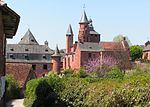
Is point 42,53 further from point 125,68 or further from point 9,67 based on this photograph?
point 9,67

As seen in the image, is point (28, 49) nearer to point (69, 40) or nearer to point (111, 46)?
point (69, 40)

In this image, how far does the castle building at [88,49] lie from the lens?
306 ft

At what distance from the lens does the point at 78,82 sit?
26000 millimetres

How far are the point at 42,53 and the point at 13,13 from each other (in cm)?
7771

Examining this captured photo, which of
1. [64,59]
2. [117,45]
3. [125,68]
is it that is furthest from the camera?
[64,59]

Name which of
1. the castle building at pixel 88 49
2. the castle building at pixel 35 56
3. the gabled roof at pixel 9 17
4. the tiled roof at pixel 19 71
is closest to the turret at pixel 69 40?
the castle building at pixel 88 49

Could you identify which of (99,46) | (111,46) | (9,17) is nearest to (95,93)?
(9,17)

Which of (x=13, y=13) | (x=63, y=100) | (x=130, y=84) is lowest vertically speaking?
(x=63, y=100)

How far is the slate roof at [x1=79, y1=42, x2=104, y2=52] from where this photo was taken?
316ft

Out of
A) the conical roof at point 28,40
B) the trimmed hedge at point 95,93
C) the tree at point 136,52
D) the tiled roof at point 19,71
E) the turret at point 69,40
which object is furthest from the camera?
the tree at point 136,52

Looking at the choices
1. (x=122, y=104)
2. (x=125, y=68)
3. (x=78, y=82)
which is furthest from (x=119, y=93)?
(x=125, y=68)

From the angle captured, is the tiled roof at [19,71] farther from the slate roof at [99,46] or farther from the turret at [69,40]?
the turret at [69,40]

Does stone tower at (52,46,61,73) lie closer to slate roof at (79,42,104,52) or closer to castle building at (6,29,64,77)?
castle building at (6,29,64,77)

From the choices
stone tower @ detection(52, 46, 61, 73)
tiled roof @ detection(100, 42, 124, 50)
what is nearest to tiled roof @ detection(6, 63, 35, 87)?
stone tower @ detection(52, 46, 61, 73)
